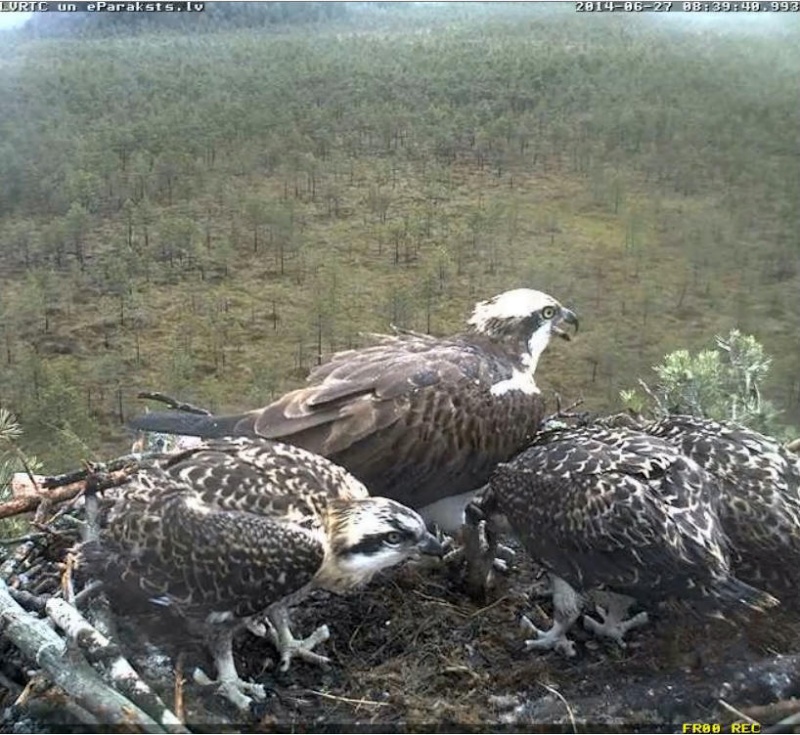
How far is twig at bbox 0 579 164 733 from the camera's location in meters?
1.79

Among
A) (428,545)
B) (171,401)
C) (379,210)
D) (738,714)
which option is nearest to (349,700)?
(428,545)

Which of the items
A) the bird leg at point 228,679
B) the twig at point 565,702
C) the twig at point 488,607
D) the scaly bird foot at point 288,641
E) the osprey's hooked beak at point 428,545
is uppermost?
the osprey's hooked beak at point 428,545

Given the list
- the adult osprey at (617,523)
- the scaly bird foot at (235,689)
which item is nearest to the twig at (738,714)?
the adult osprey at (617,523)

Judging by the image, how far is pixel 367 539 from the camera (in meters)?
2.03

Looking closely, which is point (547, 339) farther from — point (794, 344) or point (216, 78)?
point (216, 78)

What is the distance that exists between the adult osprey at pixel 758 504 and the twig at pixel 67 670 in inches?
51.0

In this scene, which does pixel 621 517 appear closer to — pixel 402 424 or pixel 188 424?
pixel 402 424

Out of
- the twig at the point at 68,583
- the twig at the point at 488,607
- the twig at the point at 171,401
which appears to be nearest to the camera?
the twig at the point at 68,583

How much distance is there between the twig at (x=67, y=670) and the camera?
179 centimetres

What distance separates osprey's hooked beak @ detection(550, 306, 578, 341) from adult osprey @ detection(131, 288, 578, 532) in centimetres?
21

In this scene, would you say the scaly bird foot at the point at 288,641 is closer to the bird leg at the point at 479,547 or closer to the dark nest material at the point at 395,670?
the dark nest material at the point at 395,670

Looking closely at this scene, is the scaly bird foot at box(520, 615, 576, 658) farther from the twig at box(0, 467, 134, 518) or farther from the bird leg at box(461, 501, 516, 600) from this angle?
the twig at box(0, 467, 134, 518)

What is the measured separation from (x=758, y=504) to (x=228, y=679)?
1.21m

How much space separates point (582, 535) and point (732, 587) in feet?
1.02
